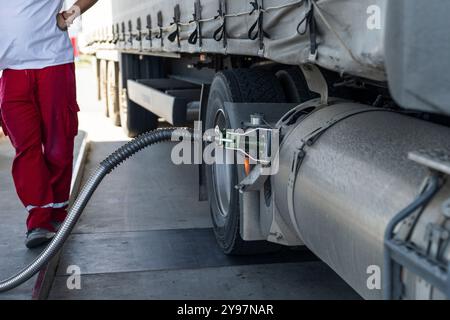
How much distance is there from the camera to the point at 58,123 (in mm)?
4812

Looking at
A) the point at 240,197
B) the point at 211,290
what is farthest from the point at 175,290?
the point at 240,197

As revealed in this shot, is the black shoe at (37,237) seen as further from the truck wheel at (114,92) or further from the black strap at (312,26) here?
the truck wheel at (114,92)

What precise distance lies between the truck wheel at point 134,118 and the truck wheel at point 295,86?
6334 millimetres

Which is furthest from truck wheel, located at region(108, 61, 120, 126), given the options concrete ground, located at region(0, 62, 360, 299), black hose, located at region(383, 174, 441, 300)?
black hose, located at region(383, 174, 441, 300)

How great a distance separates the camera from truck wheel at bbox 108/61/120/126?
468 inches

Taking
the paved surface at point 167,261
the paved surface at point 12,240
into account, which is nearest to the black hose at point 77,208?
the paved surface at point 12,240

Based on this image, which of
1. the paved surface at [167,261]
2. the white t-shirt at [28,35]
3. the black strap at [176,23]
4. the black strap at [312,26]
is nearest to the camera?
the black strap at [312,26]

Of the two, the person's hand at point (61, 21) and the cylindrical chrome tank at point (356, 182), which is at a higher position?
the person's hand at point (61, 21)

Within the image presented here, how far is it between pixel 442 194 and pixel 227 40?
2398 mm

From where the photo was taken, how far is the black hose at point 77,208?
12.7 feet

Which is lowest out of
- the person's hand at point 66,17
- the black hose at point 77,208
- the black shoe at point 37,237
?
the black shoe at point 37,237

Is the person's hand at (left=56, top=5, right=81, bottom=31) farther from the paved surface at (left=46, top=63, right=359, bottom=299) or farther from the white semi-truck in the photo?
the paved surface at (left=46, top=63, right=359, bottom=299)

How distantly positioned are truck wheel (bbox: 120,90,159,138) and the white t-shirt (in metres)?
5.76

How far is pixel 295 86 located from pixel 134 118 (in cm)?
661
